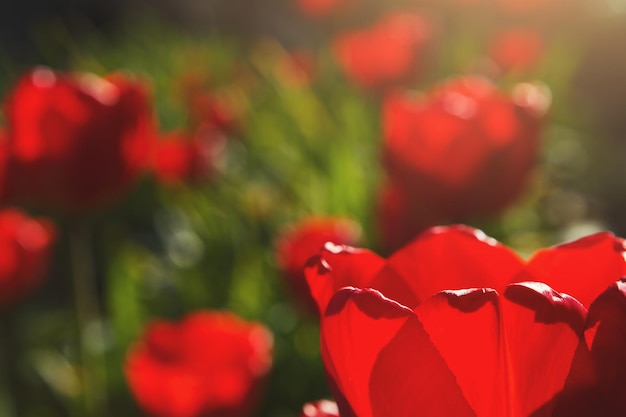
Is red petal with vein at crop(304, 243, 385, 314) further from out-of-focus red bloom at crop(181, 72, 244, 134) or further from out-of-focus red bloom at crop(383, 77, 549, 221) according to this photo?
out-of-focus red bloom at crop(181, 72, 244, 134)

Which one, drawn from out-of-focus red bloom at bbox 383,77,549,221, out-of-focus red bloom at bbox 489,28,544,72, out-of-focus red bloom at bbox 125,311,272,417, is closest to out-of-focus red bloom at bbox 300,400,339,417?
out-of-focus red bloom at bbox 125,311,272,417

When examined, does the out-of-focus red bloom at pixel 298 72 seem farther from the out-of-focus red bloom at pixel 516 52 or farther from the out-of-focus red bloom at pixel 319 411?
the out-of-focus red bloom at pixel 319 411

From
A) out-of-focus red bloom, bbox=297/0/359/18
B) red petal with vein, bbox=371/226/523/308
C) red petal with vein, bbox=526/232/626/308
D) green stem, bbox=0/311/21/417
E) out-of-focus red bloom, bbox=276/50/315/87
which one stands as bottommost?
green stem, bbox=0/311/21/417

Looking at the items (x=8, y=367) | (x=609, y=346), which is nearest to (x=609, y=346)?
(x=609, y=346)

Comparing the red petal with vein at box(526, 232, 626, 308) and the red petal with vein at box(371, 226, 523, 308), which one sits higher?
the red petal with vein at box(526, 232, 626, 308)

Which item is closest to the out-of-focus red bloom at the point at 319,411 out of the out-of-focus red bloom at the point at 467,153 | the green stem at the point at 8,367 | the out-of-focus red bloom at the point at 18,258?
the out-of-focus red bloom at the point at 467,153

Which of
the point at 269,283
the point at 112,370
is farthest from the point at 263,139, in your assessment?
the point at 112,370
